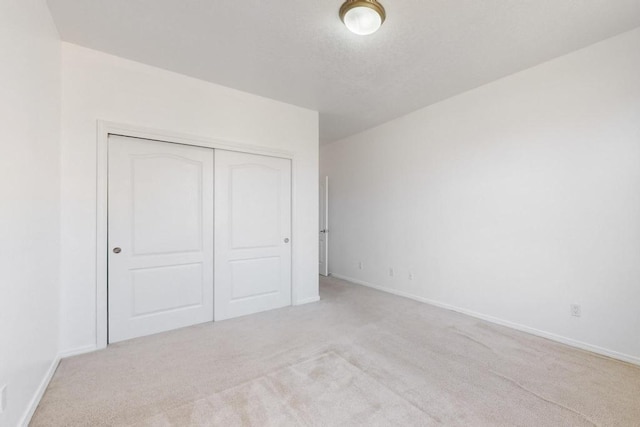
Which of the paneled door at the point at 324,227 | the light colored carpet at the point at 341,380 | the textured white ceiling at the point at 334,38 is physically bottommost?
the light colored carpet at the point at 341,380

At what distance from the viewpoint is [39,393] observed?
185cm

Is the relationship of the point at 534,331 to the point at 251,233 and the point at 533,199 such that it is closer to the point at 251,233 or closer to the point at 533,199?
the point at 533,199

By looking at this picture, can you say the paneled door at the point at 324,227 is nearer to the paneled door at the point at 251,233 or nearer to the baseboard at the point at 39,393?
the paneled door at the point at 251,233

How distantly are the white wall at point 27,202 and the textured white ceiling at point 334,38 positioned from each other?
0.54 meters

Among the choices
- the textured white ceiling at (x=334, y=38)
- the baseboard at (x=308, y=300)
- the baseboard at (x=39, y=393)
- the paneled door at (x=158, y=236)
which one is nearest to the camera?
the baseboard at (x=39, y=393)

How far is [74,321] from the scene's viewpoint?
2.47 meters

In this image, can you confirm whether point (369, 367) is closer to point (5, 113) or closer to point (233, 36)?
point (5, 113)

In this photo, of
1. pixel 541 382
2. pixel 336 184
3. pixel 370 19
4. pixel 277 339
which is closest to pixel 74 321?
pixel 277 339

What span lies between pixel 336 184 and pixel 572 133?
11.5 feet

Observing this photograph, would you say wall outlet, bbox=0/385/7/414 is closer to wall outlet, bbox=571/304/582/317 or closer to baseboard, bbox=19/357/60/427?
baseboard, bbox=19/357/60/427

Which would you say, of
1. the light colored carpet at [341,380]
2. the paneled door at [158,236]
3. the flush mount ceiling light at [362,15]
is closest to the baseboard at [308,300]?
the light colored carpet at [341,380]

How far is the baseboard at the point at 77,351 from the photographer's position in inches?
94.6

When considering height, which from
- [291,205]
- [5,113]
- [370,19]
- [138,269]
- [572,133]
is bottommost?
[138,269]

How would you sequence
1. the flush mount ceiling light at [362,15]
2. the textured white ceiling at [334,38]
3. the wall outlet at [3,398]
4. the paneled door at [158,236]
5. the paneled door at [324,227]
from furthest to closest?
1. the paneled door at [324,227]
2. the paneled door at [158,236]
3. the textured white ceiling at [334,38]
4. the flush mount ceiling light at [362,15]
5. the wall outlet at [3,398]
